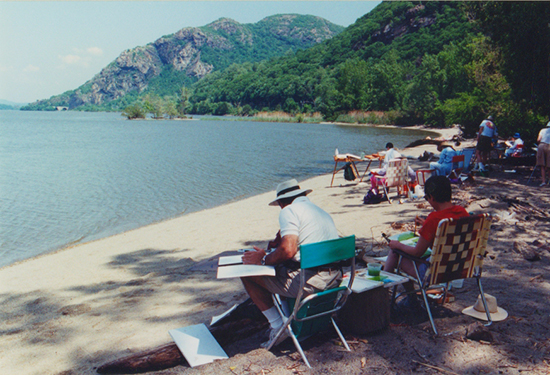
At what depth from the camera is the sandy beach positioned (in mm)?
4199

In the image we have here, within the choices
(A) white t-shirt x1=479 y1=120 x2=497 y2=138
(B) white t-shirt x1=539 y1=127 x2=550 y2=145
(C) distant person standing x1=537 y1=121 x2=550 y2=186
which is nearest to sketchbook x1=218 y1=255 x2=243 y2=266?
(C) distant person standing x1=537 y1=121 x2=550 y2=186

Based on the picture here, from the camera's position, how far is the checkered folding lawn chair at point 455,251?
352 cm

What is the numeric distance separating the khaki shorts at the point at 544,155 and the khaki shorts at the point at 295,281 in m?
8.94

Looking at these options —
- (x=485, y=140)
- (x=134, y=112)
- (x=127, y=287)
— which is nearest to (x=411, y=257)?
(x=127, y=287)

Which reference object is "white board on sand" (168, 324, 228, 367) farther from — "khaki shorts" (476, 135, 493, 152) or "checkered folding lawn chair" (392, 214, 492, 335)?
"khaki shorts" (476, 135, 493, 152)

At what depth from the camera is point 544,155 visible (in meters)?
10.2

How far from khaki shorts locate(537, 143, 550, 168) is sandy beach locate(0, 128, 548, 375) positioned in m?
3.43

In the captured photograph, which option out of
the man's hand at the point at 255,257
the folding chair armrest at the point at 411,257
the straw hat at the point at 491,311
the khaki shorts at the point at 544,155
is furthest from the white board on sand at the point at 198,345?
the khaki shorts at the point at 544,155

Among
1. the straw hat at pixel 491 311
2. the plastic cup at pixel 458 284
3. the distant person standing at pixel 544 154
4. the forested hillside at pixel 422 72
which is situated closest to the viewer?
the straw hat at pixel 491 311

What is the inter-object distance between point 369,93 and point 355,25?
71879 mm

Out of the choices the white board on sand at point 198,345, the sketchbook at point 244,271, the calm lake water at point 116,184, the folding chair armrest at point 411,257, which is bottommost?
the calm lake water at point 116,184

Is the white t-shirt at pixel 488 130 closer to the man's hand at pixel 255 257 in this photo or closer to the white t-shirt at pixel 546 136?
the white t-shirt at pixel 546 136

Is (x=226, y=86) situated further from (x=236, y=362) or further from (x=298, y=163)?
(x=236, y=362)

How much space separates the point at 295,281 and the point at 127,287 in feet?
12.2
